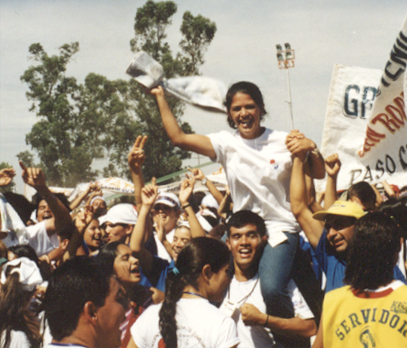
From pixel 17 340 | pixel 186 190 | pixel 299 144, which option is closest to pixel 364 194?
pixel 299 144

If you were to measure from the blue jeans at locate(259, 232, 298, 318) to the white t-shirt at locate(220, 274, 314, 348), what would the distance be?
0.07 metres

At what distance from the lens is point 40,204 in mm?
6828

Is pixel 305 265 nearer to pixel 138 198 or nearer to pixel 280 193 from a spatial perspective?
pixel 280 193

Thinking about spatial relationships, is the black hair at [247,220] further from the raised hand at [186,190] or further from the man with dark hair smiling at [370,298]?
the raised hand at [186,190]

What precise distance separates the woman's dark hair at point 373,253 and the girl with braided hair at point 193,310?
741 mm

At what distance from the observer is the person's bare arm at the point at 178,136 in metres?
3.99

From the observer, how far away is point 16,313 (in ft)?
11.9

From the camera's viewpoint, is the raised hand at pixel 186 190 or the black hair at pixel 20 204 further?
the black hair at pixel 20 204

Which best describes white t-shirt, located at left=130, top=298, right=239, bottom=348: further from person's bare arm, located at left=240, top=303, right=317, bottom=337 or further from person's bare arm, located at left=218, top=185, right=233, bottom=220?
person's bare arm, located at left=218, top=185, right=233, bottom=220

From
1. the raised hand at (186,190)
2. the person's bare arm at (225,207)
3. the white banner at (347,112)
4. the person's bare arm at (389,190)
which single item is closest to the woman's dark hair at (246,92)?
the raised hand at (186,190)

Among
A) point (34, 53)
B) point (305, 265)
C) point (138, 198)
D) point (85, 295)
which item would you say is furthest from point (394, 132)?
point (34, 53)

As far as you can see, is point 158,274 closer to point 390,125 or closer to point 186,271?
point 186,271

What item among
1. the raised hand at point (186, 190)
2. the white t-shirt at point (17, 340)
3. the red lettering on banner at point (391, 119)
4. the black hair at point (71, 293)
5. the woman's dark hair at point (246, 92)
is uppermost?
the woman's dark hair at point (246, 92)

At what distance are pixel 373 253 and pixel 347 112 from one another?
4.22 meters
